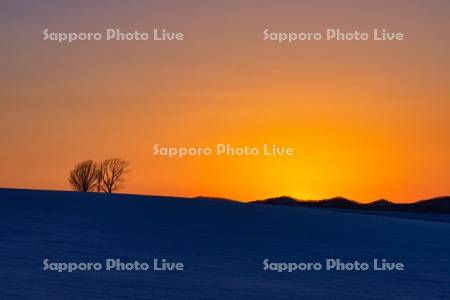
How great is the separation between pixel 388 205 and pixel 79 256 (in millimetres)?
69314

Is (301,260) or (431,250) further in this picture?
(431,250)

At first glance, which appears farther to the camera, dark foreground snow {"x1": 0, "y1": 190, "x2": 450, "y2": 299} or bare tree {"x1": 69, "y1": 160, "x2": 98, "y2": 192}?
bare tree {"x1": 69, "y1": 160, "x2": 98, "y2": 192}

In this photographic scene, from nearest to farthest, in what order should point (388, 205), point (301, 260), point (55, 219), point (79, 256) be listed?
point (79, 256), point (301, 260), point (55, 219), point (388, 205)

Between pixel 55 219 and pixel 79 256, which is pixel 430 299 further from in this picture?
pixel 55 219

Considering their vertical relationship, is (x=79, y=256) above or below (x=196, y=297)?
above

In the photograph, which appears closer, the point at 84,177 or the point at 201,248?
the point at 201,248

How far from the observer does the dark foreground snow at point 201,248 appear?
12.0 m

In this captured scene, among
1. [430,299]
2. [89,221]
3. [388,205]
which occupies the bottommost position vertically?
[430,299]

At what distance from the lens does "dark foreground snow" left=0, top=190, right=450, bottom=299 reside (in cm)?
1202

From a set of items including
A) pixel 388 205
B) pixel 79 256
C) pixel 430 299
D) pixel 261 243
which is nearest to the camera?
pixel 430 299

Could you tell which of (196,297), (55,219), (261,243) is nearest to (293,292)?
(196,297)

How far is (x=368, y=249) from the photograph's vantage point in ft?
61.1

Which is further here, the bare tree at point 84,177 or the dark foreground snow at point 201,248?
the bare tree at point 84,177

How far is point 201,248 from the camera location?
1675 centimetres
